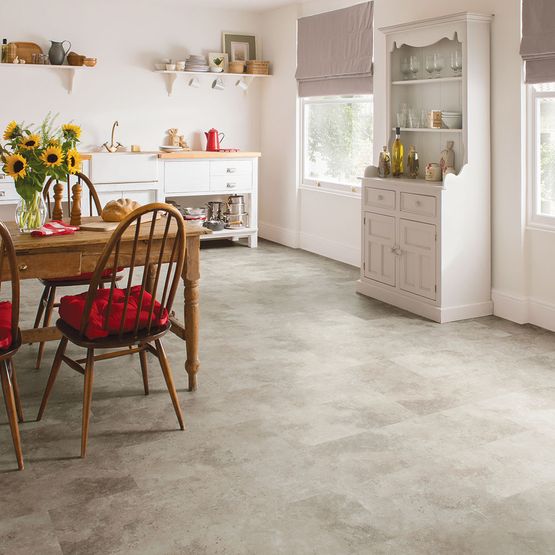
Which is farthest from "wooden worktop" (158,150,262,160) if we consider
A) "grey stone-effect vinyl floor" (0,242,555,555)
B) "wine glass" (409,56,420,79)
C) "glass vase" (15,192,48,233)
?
"glass vase" (15,192,48,233)

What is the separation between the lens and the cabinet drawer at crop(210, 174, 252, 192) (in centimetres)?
753

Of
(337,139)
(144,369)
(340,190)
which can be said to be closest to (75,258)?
(144,369)

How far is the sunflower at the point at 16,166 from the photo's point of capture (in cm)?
313

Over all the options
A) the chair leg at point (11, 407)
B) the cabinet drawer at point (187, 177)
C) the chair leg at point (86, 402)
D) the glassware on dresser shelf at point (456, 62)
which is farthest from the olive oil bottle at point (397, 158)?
the chair leg at point (11, 407)

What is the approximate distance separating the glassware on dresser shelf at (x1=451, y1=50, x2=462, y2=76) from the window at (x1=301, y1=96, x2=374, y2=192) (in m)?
1.46

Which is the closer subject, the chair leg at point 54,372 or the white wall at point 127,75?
the chair leg at point 54,372

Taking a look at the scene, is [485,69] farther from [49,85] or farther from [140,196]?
[49,85]

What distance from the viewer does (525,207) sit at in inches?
187

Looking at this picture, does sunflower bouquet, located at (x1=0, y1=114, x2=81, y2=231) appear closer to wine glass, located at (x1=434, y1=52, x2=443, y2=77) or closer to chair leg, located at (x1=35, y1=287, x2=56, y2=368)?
chair leg, located at (x1=35, y1=287, x2=56, y2=368)

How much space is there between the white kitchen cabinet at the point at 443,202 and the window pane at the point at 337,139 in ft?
4.07

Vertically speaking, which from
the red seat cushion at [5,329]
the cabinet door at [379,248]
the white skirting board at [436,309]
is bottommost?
the white skirting board at [436,309]

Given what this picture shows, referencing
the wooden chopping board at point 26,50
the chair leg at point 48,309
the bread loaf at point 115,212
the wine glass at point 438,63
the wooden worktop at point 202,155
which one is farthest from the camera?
the wooden worktop at point 202,155

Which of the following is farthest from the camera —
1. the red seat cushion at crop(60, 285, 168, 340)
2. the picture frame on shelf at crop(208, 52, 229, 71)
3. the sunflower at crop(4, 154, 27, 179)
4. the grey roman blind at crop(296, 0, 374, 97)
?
the picture frame on shelf at crop(208, 52, 229, 71)

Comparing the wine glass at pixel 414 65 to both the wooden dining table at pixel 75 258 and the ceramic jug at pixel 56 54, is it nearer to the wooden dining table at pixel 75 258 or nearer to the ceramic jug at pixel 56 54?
the wooden dining table at pixel 75 258
